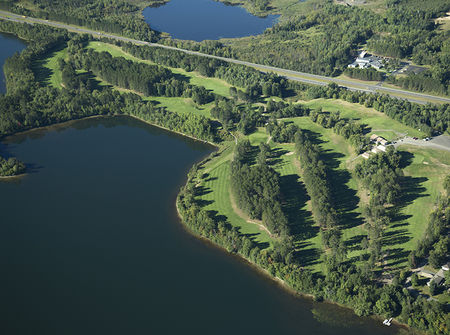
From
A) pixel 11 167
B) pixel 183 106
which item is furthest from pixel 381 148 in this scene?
pixel 11 167

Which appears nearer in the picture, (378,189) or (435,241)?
(435,241)

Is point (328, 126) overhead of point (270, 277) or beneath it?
overhead

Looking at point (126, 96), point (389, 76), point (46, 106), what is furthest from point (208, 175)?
point (389, 76)

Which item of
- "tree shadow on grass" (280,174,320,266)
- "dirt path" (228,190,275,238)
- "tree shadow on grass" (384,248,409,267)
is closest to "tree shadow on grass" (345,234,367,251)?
"tree shadow on grass" (384,248,409,267)

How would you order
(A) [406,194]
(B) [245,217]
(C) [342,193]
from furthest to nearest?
(C) [342,193]
(A) [406,194]
(B) [245,217]

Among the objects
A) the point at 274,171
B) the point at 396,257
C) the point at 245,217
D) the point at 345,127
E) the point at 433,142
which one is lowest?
the point at 396,257

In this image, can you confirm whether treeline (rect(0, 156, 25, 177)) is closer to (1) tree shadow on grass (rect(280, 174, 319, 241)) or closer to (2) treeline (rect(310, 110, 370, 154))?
(1) tree shadow on grass (rect(280, 174, 319, 241))

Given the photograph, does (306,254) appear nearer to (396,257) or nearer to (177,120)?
(396,257)

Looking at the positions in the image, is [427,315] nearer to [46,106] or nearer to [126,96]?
[126,96]

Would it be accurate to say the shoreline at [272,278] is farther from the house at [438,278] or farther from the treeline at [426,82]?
the treeline at [426,82]
